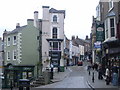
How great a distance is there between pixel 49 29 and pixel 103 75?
18.5 metres

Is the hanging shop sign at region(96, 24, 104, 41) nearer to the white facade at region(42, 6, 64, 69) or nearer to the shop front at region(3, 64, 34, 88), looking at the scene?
the shop front at region(3, 64, 34, 88)

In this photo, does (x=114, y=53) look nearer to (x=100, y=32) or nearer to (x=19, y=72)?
(x=100, y=32)

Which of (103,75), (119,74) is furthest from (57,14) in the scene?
(119,74)

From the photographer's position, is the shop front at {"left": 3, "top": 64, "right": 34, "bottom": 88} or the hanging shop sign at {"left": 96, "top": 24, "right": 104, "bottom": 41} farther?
the shop front at {"left": 3, "top": 64, "right": 34, "bottom": 88}

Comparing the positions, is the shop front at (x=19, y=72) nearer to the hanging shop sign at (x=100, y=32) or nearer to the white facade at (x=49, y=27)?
the white facade at (x=49, y=27)

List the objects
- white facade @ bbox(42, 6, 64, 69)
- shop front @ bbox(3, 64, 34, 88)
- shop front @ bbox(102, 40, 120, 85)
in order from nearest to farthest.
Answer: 1. shop front @ bbox(102, 40, 120, 85)
2. shop front @ bbox(3, 64, 34, 88)
3. white facade @ bbox(42, 6, 64, 69)

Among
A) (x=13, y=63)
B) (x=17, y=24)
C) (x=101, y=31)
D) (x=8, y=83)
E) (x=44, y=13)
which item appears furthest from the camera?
(x=17, y=24)

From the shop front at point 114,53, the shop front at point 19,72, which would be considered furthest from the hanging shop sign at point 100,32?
the shop front at point 19,72

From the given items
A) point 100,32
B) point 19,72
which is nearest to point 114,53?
point 100,32

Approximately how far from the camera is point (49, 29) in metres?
47.8

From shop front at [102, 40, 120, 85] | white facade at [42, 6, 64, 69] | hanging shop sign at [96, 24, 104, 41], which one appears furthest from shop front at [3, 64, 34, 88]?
hanging shop sign at [96, 24, 104, 41]

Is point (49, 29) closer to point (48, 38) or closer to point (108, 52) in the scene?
point (48, 38)

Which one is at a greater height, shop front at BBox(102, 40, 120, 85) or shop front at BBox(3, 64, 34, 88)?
shop front at BBox(102, 40, 120, 85)

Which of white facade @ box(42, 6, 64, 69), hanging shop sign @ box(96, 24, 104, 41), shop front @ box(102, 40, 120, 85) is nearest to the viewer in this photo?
shop front @ box(102, 40, 120, 85)
